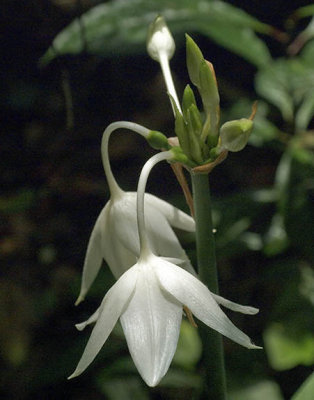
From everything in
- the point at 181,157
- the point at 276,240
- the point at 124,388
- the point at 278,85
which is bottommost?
the point at 124,388

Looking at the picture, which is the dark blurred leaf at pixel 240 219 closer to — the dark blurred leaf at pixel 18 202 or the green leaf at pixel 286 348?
the green leaf at pixel 286 348

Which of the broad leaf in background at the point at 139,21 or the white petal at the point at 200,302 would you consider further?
the broad leaf in background at the point at 139,21

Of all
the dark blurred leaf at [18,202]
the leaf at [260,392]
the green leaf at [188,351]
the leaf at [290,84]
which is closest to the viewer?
the leaf at [260,392]

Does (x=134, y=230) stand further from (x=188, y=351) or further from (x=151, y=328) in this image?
(x=188, y=351)

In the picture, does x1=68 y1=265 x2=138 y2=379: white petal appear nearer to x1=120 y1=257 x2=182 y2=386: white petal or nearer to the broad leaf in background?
x1=120 y1=257 x2=182 y2=386: white petal

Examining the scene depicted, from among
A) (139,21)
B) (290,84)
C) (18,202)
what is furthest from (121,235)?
(18,202)

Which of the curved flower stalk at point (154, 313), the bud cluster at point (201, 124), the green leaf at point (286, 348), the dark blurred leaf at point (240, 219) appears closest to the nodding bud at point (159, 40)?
the bud cluster at point (201, 124)

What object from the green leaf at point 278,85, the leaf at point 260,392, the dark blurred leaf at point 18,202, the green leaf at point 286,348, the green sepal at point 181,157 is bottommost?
the leaf at point 260,392
